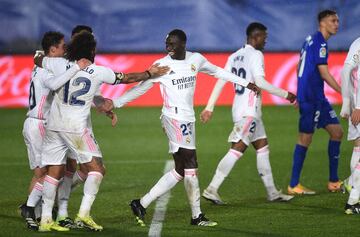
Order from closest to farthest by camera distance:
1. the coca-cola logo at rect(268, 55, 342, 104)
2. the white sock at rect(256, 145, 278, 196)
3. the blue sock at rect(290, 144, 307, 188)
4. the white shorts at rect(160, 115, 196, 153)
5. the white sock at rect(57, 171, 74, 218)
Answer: the white sock at rect(57, 171, 74, 218), the white shorts at rect(160, 115, 196, 153), the white sock at rect(256, 145, 278, 196), the blue sock at rect(290, 144, 307, 188), the coca-cola logo at rect(268, 55, 342, 104)

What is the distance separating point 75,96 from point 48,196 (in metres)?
1.07

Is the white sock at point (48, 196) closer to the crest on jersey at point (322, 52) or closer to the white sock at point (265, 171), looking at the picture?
the white sock at point (265, 171)

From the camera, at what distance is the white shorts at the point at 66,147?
32.4 feet

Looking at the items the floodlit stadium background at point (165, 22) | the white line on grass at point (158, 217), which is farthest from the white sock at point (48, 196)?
the floodlit stadium background at point (165, 22)

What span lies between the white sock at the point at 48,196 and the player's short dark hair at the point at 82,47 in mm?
1287

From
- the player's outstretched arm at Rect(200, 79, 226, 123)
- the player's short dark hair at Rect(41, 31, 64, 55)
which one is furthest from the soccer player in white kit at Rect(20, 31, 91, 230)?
the player's outstretched arm at Rect(200, 79, 226, 123)

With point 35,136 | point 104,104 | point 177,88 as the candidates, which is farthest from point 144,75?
point 35,136

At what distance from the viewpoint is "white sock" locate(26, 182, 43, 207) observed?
10344mm

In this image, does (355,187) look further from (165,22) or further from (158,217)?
(165,22)

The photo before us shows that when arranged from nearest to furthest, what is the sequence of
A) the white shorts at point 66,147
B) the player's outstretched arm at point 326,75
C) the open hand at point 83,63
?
the open hand at point 83,63
the white shorts at point 66,147
the player's outstretched arm at point 326,75

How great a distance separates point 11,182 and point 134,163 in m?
2.51

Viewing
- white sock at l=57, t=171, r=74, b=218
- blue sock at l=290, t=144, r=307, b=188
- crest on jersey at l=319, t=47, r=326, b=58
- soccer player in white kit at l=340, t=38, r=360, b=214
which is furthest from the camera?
blue sock at l=290, t=144, r=307, b=188

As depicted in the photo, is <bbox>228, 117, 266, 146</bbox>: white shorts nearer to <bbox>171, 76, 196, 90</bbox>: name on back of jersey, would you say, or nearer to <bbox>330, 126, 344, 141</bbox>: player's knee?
<bbox>330, 126, 344, 141</bbox>: player's knee

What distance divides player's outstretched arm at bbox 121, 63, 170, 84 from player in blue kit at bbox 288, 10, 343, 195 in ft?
9.64
